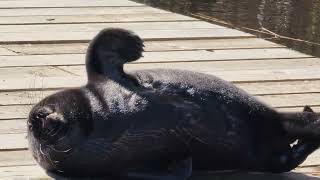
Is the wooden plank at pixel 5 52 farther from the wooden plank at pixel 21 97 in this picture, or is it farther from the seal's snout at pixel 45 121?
the seal's snout at pixel 45 121

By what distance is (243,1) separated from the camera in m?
9.92

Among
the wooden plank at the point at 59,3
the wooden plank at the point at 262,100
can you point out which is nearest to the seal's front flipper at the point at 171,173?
the wooden plank at the point at 262,100

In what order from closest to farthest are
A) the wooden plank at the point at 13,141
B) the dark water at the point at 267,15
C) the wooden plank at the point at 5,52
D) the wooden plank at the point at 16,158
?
the wooden plank at the point at 16,158
the wooden plank at the point at 13,141
the wooden plank at the point at 5,52
the dark water at the point at 267,15

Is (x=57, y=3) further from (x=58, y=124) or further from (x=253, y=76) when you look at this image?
(x=58, y=124)

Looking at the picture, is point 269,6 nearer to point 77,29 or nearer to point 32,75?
point 77,29

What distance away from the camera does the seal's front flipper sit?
110 inches

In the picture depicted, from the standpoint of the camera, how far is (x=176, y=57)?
16.8ft

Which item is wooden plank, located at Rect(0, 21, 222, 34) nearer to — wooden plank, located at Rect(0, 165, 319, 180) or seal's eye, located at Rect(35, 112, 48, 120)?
wooden plank, located at Rect(0, 165, 319, 180)

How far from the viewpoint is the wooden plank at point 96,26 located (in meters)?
5.76

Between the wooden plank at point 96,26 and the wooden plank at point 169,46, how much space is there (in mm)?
437

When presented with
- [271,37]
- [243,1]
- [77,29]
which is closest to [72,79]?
[77,29]

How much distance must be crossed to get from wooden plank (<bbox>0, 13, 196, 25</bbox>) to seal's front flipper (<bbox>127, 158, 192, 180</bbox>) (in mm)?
3351

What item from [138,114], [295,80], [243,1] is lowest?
[243,1]

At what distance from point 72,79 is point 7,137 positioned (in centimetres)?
104
